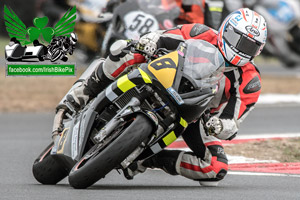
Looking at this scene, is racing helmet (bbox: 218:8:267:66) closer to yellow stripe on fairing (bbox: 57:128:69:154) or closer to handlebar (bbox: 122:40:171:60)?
handlebar (bbox: 122:40:171:60)

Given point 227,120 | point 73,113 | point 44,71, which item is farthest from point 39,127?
point 227,120

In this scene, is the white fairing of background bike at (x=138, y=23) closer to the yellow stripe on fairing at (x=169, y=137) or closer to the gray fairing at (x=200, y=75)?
the gray fairing at (x=200, y=75)

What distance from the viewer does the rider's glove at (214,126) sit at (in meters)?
7.32

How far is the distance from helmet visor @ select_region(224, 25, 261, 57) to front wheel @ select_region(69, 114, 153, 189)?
130cm

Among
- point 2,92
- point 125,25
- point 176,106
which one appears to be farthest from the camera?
point 2,92

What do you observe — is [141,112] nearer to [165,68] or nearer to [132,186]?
[165,68]

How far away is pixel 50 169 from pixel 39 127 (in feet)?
17.3

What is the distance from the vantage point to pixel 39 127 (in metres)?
12.9

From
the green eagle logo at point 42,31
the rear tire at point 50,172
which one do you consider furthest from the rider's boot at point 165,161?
the green eagle logo at point 42,31

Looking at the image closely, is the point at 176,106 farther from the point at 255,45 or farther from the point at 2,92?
the point at 2,92

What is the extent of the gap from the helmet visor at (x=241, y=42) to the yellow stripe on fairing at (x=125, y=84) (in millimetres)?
1099

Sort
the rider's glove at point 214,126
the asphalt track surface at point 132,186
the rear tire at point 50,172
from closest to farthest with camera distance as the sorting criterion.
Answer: the asphalt track surface at point 132,186 < the rider's glove at point 214,126 < the rear tire at point 50,172

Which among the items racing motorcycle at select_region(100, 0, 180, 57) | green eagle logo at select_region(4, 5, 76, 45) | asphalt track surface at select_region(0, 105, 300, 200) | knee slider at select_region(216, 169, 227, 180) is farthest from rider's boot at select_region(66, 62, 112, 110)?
racing motorcycle at select_region(100, 0, 180, 57)

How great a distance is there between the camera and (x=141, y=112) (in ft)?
22.1
